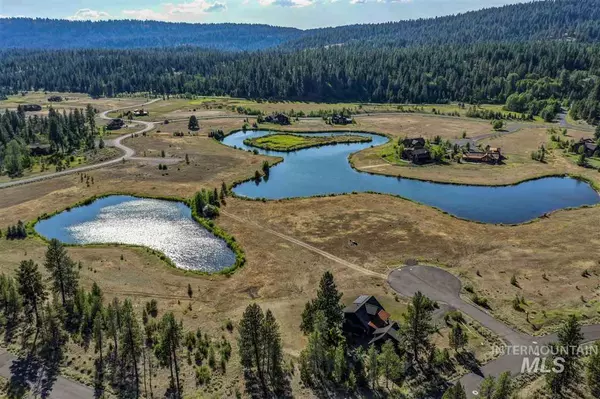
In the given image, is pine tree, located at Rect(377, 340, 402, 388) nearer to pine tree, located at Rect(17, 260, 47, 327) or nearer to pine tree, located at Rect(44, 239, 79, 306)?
pine tree, located at Rect(44, 239, 79, 306)

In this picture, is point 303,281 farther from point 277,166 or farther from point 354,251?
point 277,166

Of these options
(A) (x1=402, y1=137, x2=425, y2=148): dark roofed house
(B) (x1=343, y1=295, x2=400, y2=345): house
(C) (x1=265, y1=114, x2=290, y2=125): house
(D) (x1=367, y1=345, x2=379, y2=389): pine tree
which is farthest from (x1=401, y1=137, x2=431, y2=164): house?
(D) (x1=367, y1=345, x2=379, y2=389): pine tree

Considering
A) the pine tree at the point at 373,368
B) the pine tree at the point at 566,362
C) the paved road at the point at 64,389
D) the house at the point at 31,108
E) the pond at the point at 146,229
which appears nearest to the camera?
the pine tree at the point at 566,362

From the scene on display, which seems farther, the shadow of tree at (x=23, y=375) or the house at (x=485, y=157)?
the house at (x=485, y=157)

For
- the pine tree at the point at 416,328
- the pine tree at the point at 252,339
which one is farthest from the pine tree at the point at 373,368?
the pine tree at the point at 252,339

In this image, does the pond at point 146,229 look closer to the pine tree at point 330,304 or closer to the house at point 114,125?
the pine tree at point 330,304

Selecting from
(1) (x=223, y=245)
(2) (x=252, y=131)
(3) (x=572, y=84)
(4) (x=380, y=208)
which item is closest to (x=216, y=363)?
(1) (x=223, y=245)
